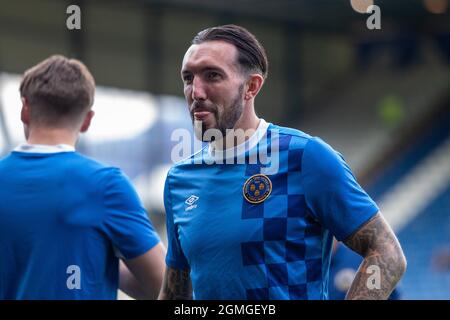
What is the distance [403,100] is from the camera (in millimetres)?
18297

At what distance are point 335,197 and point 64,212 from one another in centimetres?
94

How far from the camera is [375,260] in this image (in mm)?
3062

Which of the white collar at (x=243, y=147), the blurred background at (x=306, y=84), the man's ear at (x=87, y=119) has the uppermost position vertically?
the blurred background at (x=306, y=84)

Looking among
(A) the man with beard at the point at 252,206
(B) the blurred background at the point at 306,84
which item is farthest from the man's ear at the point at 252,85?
(B) the blurred background at the point at 306,84

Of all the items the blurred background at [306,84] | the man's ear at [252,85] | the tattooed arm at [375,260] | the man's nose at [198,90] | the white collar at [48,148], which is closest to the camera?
the tattooed arm at [375,260]

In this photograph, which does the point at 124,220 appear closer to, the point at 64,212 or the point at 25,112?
the point at 64,212

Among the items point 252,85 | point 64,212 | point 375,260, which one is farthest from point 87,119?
point 375,260

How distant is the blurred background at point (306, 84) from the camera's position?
626 inches

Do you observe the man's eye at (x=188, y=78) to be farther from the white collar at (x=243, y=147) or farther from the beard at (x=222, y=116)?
the white collar at (x=243, y=147)

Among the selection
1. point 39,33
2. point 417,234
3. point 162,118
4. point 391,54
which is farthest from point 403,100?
point 39,33

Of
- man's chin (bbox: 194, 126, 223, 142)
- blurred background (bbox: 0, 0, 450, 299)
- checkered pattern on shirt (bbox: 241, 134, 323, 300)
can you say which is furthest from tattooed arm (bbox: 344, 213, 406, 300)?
blurred background (bbox: 0, 0, 450, 299)

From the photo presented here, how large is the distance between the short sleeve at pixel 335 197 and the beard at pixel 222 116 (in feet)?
1.17
